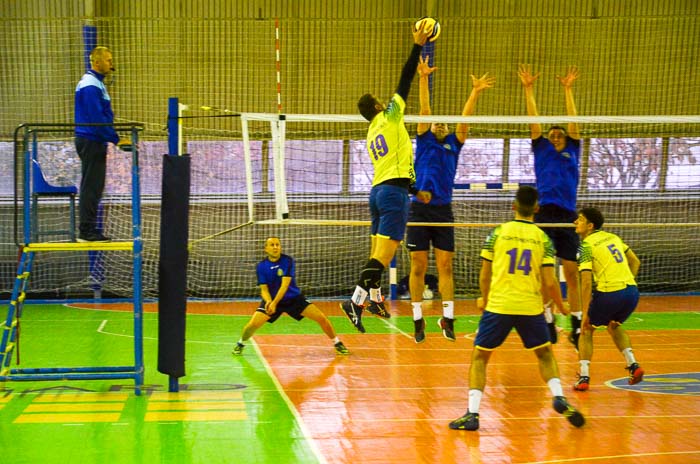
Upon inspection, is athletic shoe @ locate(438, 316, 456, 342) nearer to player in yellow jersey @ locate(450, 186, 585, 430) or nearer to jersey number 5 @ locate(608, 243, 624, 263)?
jersey number 5 @ locate(608, 243, 624, 263)

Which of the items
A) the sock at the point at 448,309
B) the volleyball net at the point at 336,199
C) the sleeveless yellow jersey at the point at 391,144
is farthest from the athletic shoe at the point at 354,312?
the volleyball net at the point at 336,199

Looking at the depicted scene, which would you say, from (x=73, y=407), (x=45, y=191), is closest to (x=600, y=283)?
(x=73, y=407)

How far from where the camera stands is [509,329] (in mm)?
6312

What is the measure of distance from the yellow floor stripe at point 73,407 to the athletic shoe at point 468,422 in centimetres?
298

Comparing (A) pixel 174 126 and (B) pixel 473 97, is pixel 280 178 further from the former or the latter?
(B) pixel 473 97

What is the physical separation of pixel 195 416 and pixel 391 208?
8.21 ft

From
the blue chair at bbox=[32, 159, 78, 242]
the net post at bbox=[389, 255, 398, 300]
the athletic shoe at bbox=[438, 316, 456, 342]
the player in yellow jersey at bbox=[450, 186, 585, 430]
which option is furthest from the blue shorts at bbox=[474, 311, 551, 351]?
the net post at bbox=[389, 255, 398, 300]

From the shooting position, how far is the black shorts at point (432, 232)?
30.0 feet

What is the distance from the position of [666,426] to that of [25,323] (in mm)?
9345

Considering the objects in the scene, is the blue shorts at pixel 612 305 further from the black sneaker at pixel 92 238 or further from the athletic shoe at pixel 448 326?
the black sneaker at pixel 92 238

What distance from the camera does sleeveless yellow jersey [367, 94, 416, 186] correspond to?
7.19m

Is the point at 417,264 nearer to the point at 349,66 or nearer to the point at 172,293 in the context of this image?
the point at 172,293

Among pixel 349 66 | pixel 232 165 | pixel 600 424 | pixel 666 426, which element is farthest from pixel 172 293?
pixel 349 66

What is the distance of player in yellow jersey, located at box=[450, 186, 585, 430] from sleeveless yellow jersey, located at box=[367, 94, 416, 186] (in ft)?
4.30
